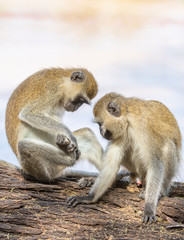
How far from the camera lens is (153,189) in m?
7.57

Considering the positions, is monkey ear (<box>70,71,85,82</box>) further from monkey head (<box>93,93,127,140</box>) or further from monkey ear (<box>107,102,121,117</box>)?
monkey ear (<box>107,102,121,117</box>)

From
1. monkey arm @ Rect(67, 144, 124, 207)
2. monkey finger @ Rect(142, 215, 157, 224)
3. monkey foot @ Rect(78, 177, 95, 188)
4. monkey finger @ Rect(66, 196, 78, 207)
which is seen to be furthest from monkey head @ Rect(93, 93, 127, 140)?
monkey finger @ Rect(142, 215, 157, 224)

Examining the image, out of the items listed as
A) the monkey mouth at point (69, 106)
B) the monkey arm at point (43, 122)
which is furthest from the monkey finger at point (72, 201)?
the monkey mouth at point (69, 106)

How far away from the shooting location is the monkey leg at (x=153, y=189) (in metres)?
7.50

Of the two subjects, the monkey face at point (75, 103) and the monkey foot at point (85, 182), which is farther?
the monkey face at point (75, 103)

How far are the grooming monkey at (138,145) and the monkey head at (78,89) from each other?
31.3 inches

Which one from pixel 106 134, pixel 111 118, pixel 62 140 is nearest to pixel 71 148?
pixel 62 140

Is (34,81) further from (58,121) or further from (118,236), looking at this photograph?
(118,236)

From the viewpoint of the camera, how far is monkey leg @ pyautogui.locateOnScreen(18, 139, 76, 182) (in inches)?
316

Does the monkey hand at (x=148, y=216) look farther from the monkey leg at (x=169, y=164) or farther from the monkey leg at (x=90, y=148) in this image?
the monkey leg at (x=90, y=148)

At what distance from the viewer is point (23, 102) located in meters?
8.61

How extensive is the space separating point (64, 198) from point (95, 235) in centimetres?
145

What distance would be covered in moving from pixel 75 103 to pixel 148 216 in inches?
117

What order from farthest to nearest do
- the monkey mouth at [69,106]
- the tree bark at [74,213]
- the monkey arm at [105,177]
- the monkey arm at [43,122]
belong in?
the monkey mouth at [69,106] < the monkey arm at [43,122] < the monkey arm at [105,177] < the tree bark at [74,213]
